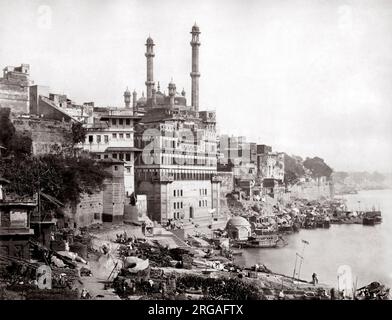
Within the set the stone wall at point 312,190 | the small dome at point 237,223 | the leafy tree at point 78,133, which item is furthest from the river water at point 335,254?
the stone wall at point 312,190

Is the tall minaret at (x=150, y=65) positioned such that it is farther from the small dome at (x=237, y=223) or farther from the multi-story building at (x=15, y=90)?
the multi-story building at (x=15, y=90)

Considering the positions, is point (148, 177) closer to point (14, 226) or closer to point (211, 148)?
point (211, 148)

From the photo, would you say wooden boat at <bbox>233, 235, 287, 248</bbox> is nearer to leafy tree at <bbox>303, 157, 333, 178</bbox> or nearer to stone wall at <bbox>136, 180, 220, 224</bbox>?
stone wall at <bbox>136, 180, 220, 224</bbox>

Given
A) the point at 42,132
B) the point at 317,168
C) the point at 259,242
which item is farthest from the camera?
the point at 317,168

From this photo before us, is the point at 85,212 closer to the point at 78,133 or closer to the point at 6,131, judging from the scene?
the point at 78,133

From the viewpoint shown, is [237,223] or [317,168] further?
[317,168]

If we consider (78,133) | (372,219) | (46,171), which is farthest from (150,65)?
(372,219)
